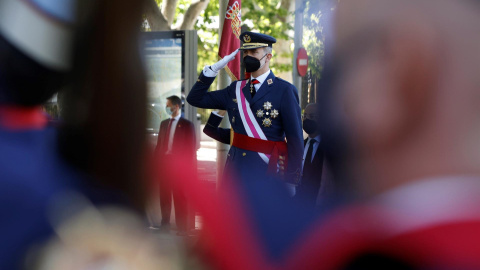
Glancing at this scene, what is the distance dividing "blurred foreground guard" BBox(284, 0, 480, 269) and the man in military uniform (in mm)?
2558

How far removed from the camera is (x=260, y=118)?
391 cm

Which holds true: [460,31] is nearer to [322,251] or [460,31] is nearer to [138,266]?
[322,251]

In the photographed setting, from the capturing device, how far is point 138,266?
0.84 metres

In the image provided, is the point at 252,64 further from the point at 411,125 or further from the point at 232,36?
the point at 411,125

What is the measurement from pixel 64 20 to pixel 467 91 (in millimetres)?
635

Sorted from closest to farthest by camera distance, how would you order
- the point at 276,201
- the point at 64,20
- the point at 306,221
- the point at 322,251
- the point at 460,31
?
the point at 64,20 < the point at 460,31 < the point at 322,251 < the point at 306,221 < the point at 276,201

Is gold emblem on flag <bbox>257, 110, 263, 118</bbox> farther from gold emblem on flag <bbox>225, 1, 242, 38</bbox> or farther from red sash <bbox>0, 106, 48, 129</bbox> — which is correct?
red sash <bbox>0, 106, 48, 129</bbox>

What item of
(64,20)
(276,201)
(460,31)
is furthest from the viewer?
(276,201)

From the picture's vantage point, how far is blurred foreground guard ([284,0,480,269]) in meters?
1.03

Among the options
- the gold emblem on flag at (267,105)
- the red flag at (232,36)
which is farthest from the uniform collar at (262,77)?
the red flag at (232,36)

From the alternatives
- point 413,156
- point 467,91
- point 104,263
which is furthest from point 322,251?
point 104,263

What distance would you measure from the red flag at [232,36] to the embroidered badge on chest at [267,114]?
175cm

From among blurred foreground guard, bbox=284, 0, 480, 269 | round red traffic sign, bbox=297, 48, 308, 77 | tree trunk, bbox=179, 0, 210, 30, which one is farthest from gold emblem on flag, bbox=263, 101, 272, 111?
tree trunk, bbox=179, 0, 210, 30

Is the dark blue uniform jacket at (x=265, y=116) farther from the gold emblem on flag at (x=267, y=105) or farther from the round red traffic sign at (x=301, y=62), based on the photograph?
the round red traffic sign at (x=301, y=62)
